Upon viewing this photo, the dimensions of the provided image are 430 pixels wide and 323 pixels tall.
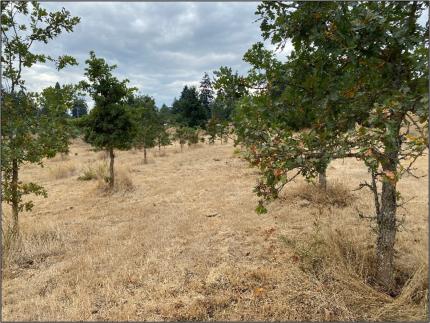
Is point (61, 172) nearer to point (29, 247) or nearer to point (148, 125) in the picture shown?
point (148, 125)

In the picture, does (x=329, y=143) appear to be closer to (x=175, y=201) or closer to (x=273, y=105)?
(x=273, y=105)

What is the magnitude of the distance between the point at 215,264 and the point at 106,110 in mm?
8131

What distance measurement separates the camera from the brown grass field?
371 cm

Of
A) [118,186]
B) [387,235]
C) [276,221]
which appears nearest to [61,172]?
[118,186]

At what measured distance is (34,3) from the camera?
5.77m

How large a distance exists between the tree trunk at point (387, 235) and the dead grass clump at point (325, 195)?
3830 millimetres

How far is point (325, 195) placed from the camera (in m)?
8.27

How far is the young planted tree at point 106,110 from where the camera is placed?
36.5 ft

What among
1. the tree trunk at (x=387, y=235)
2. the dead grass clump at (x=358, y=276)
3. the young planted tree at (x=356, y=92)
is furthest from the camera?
the tree trunk at (x=387, y=235)

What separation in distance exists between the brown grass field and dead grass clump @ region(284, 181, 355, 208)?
3 centimetres

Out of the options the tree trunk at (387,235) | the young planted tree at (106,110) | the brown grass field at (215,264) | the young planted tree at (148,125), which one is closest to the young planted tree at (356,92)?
the tree trunk at (387,235)

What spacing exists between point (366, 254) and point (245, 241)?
2033 millimetres

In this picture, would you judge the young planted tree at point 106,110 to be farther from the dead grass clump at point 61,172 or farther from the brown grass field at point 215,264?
the dead grass clump at point 61,172

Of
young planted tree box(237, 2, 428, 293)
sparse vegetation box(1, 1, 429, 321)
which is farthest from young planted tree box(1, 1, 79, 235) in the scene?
young planted tree box(237, 2, 428, 293)
